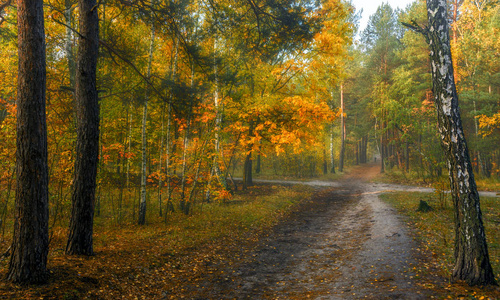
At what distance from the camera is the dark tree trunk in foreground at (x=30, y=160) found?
4387 mm

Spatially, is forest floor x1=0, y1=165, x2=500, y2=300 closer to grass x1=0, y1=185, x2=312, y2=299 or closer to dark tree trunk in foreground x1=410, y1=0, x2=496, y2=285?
grass x1=0, y1=185, x2=312, y2=299

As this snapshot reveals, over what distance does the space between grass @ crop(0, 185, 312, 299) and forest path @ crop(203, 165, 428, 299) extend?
649 mm

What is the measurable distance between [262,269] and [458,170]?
4575mm

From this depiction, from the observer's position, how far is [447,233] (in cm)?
796

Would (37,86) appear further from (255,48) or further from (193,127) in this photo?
(193,127)

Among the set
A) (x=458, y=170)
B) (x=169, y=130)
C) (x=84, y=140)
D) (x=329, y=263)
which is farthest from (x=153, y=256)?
(x=458, y=170)

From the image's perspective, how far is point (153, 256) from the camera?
673cm

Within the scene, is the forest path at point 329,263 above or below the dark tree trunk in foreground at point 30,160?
below

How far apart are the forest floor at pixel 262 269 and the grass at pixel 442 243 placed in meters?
0.04

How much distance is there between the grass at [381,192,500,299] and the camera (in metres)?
4.52

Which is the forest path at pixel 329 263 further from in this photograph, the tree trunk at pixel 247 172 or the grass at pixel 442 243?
the tree trunk at pixel 247 172

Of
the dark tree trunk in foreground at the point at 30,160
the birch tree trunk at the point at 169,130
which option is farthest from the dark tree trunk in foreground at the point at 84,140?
the birch tree trunk at the point at 169,130

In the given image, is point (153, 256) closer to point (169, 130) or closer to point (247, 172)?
point (169, 130)

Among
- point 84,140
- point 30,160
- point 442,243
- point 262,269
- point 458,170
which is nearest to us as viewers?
point 30,160
